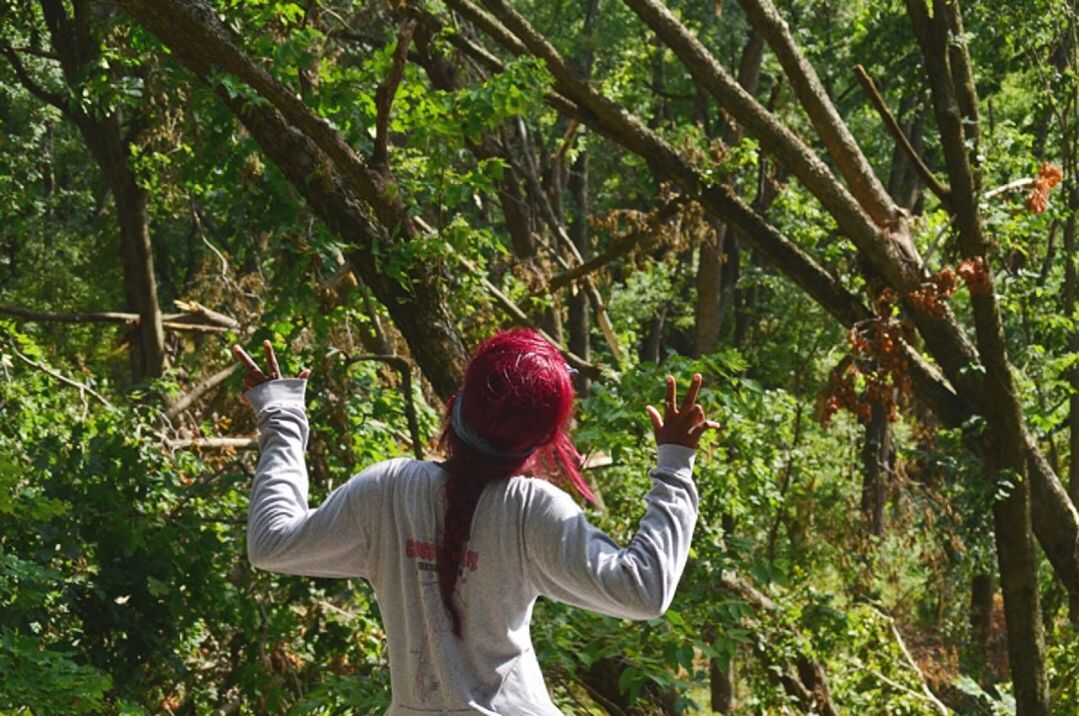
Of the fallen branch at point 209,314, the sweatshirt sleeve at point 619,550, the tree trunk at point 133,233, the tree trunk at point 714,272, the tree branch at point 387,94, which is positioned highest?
the tree trunk at point 714,272

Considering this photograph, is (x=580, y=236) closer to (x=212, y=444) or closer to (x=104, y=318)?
(x=104, y=318)

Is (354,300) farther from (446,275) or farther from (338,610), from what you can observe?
(338,610)

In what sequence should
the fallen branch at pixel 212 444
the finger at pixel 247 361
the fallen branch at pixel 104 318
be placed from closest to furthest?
the finger at pixel 247 361 < the fallen branch at pixel 212 444 < the fallen branch at pixel 104 318

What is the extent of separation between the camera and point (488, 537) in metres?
2.30

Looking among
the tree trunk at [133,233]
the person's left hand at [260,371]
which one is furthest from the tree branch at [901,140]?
the tree trunk at [133,233]

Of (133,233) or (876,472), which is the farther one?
(876,472)

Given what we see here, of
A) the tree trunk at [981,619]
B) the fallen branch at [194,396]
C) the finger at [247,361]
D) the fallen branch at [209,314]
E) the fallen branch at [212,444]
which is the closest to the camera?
the finger at [247,361]

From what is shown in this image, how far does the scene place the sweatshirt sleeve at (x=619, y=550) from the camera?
2182 millimetres

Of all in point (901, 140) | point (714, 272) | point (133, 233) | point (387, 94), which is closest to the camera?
point (387, 94)

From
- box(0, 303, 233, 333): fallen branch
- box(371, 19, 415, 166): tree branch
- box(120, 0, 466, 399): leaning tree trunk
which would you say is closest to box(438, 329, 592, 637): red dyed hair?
box(120, 0, 466, 399): leaning tree trunk

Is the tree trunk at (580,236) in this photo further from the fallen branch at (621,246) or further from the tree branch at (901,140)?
the tree branch at (901,140)

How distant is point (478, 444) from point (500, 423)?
6 centimetres

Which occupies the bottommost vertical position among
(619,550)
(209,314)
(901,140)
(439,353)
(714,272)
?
(619,550)

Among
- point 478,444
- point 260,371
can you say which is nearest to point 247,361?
point 260,371
